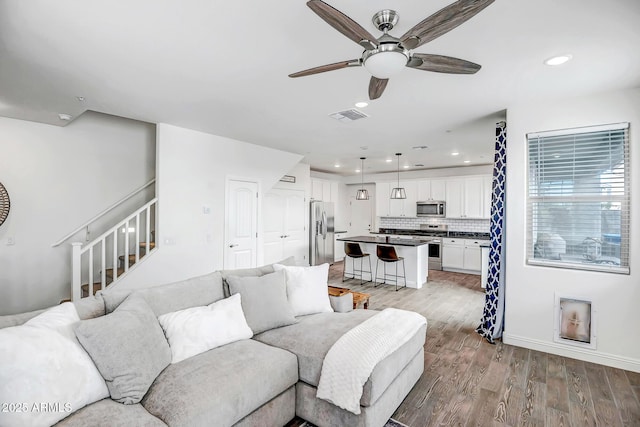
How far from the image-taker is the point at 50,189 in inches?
168

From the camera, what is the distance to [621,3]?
179 cm

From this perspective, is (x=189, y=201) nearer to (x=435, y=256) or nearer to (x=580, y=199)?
(x=580, y=199)

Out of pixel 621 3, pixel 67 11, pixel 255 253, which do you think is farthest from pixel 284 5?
pixel 255 253

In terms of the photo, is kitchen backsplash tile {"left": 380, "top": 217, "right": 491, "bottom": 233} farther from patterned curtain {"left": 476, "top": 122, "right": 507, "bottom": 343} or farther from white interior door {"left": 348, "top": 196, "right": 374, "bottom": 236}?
patterned curtain {"left": 476, "top": 122, "right": 507, "bottom": 343}

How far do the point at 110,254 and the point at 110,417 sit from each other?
3.88 metres

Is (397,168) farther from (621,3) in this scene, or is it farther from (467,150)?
(621,3)

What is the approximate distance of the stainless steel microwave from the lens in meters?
7.97

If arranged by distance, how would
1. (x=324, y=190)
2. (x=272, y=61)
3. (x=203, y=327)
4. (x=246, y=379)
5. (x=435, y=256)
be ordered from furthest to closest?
(x=324, y=190) → (x=435, y=256) → (x=272, y=61) → (x=203, y=327) → (x=246, y=379)

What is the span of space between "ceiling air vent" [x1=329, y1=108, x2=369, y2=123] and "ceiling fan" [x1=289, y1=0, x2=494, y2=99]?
1.61 metres

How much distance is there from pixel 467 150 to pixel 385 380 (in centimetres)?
505

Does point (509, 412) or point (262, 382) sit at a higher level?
point (262, 382)

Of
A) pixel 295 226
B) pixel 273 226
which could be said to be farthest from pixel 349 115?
pixel 295 226

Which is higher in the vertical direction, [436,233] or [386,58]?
[386,58]

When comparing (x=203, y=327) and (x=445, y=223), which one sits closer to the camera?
(x=203, y=327)
